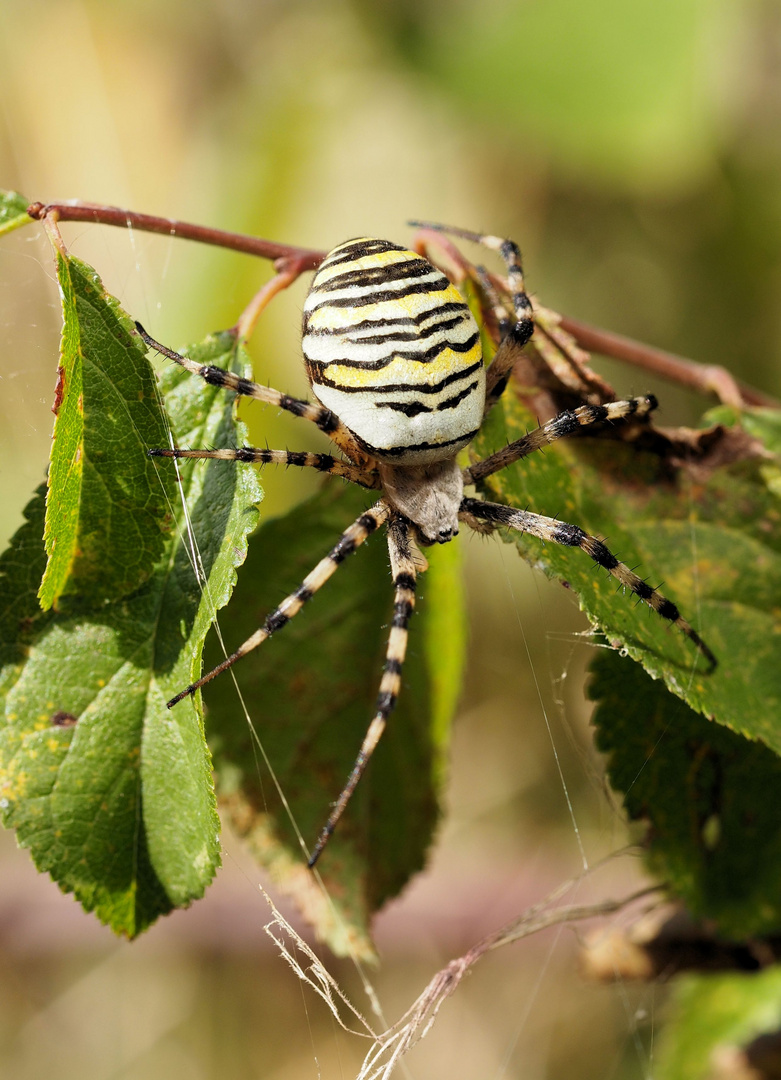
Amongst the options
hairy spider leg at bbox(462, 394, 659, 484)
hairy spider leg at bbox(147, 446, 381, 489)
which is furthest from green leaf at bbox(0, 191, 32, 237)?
hairy spider leg at bbox(462, 394, 659, 484)

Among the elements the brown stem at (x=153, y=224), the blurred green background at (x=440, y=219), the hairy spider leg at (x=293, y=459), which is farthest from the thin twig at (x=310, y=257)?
the blurred green background at (x=440, y=219)

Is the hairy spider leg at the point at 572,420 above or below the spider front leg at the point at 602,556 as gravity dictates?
above

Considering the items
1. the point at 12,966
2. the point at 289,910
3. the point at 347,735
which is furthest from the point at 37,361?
the point at 12,966

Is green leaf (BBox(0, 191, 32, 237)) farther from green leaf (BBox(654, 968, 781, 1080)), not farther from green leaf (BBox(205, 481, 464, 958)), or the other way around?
green leaf (BBox(654, 968, 781, 1080))

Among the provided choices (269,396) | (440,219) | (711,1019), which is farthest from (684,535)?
(440,219)

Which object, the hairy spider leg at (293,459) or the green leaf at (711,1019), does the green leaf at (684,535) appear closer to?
the hairy spider leg at (293,459)

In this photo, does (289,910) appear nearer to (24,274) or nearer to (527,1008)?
(527,1008)
